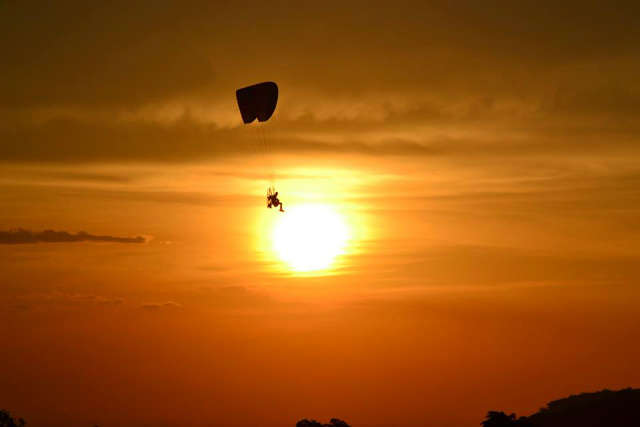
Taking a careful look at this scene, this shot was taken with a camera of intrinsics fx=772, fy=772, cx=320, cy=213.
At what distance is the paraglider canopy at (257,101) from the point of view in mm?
78125

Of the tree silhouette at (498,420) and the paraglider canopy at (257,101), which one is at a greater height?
the paraglider canopy at (257,101)

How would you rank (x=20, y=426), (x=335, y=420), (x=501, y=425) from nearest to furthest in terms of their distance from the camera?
(x=501, y=425), (x=335, y=420), (x=20, y=426)

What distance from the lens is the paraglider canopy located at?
78125 mm

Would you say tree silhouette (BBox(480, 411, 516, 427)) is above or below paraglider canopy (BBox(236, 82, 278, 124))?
below

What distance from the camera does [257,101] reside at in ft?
257

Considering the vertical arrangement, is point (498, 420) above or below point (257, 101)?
below

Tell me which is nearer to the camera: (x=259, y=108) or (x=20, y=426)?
(x=259, y=108)

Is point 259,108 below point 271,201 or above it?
above

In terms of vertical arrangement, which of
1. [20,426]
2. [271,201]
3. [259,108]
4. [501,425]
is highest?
[259,108]

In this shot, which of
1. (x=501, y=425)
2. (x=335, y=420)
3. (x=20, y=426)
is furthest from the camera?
(x=20, y=426)

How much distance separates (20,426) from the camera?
3472 inches

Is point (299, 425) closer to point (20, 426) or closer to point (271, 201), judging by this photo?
point (271, 201)

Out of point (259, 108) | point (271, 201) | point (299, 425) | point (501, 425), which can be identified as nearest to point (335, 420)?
point (299, 425)

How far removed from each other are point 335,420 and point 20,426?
38.1m
